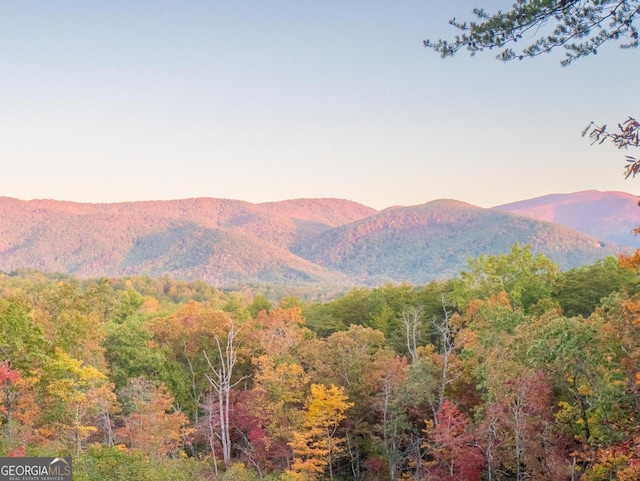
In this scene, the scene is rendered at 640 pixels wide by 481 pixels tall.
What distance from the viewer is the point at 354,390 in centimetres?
2669

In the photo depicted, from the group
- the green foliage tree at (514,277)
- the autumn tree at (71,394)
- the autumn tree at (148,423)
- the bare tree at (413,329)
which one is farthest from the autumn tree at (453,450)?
the green foliage tree at (514,277)

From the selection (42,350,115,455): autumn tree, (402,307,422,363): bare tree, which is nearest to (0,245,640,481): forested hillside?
(42,350,115,455): autumn tree

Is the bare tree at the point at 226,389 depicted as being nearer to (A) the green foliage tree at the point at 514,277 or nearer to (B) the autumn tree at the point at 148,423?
(B) the autumn tree at the point at 148,423

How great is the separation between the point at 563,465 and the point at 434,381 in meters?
8.55

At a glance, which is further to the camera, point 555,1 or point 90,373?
point 90,373

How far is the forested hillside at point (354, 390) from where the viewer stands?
14797mm

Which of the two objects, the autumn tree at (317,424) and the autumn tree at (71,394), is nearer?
the autumn tree at (71,394)

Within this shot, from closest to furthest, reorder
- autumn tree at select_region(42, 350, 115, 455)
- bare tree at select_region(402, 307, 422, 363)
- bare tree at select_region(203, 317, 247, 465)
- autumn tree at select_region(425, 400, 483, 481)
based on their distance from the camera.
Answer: autumn tree at select_region(425, 400, 483, 481), autumn tree at select_region(42, 350, 115, 455), bare tree at select_region(402, 307, 422, 363), bare tree at select_region(203, 317, 247, 465)

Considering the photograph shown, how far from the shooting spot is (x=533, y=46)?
7934 mm

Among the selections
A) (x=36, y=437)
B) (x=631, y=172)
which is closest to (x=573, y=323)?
(x=631, y=172)

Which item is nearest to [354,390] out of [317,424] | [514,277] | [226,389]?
[317,424]

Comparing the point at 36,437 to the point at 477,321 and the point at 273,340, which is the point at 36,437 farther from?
the point at 477,321

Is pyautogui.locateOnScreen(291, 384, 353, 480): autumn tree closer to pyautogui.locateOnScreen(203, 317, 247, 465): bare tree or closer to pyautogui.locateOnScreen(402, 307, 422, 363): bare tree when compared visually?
pyautogui.locateOnScreen(203, 317, 247, 465): bare tree

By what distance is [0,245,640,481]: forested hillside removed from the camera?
14797 mm
